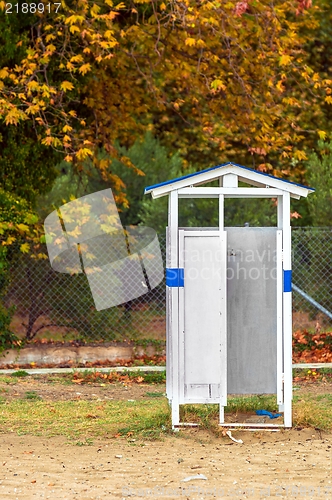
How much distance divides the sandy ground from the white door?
456 mm

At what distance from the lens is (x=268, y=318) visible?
24.4 feet

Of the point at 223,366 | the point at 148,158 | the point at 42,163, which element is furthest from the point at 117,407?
the point at 148,158

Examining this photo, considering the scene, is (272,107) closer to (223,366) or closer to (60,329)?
(60,329)

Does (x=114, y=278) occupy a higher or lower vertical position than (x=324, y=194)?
lower

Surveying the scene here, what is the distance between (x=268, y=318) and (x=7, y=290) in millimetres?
5665

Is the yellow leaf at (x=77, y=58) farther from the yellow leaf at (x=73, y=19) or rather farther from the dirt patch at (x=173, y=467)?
the dirt patch at (x=173, y=467)

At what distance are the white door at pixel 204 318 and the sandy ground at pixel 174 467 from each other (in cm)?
46

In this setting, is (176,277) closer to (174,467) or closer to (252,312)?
(252,312)

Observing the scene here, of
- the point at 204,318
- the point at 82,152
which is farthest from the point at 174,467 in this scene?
the point at 82,152

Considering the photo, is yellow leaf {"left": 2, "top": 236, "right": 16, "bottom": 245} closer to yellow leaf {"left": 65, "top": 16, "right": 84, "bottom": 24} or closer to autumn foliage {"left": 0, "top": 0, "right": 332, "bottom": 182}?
autumn foliage {"left": 0, "top": 0, "right": 332, "bottom": 182}

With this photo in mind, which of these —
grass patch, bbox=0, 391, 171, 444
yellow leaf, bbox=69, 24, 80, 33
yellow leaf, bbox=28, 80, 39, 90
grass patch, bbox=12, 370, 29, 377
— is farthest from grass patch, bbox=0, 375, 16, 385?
yellow leaf, bbox=69, 24, 80, 33

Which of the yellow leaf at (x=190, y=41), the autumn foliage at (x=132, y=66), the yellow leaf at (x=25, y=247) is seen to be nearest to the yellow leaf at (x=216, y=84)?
the autumn foliage at (x=132, y=66)

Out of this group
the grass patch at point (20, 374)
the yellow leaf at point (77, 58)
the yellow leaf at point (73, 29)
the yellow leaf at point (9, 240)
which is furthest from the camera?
the yellow leaf at point (9, 240)

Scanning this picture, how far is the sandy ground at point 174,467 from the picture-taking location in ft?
18.3
